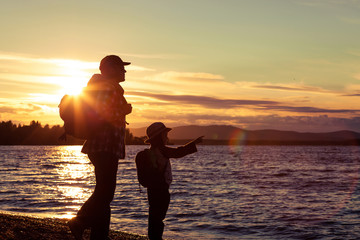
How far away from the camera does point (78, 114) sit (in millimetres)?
5773

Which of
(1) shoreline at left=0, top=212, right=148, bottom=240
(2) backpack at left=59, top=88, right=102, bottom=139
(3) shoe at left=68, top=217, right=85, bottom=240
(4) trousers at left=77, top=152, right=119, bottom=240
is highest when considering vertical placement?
(2) backpack at left=59, top=88, right=102, bottom=139

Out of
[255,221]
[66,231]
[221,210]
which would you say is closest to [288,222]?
[255,221]

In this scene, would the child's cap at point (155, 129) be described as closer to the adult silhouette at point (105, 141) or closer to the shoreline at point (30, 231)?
the adult silhouette at point (105, 141)

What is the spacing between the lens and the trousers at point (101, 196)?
579 centimetres

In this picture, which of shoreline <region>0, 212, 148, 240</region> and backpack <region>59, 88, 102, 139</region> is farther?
shoreline <region>0, 212, 148, 240</region>

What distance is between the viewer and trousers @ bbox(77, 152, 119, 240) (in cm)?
579

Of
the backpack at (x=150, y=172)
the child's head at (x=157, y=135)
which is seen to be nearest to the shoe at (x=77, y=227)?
the backpack at (x=150, y=172)

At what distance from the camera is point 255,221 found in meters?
16.3

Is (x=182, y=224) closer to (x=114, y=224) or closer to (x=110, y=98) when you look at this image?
(x=114, y=224)

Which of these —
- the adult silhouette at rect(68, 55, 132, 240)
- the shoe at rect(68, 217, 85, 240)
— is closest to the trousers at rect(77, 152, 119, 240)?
the adult silhouette at rect(68, 55, 132, 240)

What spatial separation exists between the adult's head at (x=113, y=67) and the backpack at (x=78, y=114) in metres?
0.45

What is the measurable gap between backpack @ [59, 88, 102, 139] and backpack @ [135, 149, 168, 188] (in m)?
1.42

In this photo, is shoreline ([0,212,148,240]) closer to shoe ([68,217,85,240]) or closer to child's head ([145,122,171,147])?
shoe ([68,217,85,240])

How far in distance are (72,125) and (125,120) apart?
70 cm
